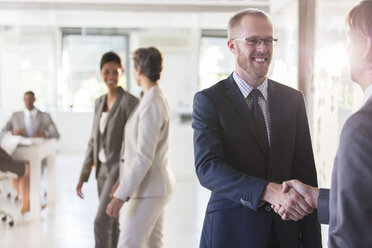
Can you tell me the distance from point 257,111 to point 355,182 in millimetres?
843

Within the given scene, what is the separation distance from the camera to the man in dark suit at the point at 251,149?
2090mm

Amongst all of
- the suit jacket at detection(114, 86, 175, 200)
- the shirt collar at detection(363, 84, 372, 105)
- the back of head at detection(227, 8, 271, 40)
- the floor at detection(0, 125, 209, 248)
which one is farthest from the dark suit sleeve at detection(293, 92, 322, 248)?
the floor at detection(0, 125, 209, 248)

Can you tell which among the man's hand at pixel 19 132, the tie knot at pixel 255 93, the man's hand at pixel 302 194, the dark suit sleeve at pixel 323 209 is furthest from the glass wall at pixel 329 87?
the man's hand at pixel 19 132

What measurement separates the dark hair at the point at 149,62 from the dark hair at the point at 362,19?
229 cm

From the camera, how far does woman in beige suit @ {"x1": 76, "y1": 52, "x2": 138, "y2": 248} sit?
3.99 meters

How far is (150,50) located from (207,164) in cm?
182

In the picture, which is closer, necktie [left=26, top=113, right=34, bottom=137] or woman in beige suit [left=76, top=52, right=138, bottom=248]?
woman in beige suit [left=76, top=52, right=138, bottom=248]

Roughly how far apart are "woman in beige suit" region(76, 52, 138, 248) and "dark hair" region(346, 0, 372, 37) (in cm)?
269

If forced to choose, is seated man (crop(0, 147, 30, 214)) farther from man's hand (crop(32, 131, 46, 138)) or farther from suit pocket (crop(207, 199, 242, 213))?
suit pocket (crop(207, 199, 242, 213))

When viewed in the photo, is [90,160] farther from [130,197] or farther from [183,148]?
[183,148]

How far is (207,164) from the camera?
7.02ft

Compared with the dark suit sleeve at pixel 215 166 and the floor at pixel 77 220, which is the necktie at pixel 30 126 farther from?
the dark suit sleeve at pixel 215 166

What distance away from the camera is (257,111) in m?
2.19

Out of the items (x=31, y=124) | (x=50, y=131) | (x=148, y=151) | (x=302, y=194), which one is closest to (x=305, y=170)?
(x=302, y=194)
